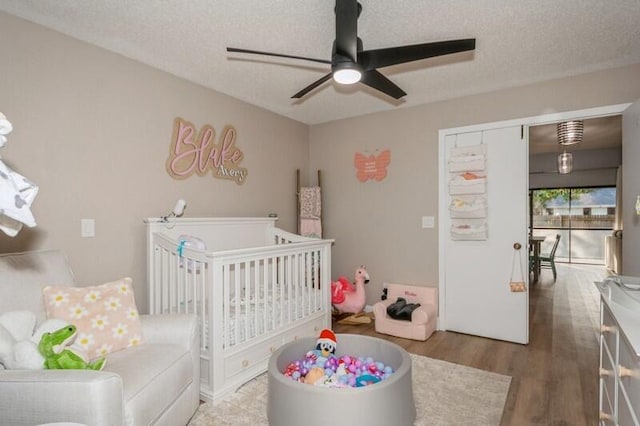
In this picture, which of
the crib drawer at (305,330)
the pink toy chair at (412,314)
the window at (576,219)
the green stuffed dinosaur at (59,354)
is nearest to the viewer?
the green stuffed dinosaur at (59,354)

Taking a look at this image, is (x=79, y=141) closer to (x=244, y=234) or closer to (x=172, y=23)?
(x=172, y=23)

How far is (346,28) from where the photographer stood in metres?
1.62

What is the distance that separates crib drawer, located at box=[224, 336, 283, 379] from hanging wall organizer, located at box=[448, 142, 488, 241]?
1960mm

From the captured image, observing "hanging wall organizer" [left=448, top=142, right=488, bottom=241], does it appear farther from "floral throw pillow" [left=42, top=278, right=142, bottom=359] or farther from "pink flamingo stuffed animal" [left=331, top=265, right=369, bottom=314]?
"floral throw pillow" [left=42, top=278, right=142, bottom=359]

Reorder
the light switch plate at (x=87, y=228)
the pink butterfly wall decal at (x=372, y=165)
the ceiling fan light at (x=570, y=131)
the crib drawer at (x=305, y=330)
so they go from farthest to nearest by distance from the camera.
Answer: the pink butterfly wall decal at (x=372, y=165), the ceiling fan light at (x=570, y=131), the crib drawer at (x=305, y=330), the light switch plate at (x=87, y=228)

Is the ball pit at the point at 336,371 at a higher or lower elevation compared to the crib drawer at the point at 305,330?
higher

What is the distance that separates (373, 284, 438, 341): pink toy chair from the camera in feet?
10.2

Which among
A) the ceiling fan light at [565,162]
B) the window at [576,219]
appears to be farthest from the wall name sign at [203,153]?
the window at [576,219]

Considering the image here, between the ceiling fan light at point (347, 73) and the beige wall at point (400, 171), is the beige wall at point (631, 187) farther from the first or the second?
the ceiling fan light at point (347, 73)

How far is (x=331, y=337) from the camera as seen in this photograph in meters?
1.98

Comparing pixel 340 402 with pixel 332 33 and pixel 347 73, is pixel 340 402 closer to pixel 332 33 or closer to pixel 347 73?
pixel 347 73

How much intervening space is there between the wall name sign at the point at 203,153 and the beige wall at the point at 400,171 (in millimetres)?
1210

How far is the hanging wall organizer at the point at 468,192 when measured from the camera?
3.19 m

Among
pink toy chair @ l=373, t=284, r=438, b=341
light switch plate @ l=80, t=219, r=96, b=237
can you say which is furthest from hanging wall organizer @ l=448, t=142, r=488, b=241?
light switch plate @ l=80, t=219, r=96, b=237
